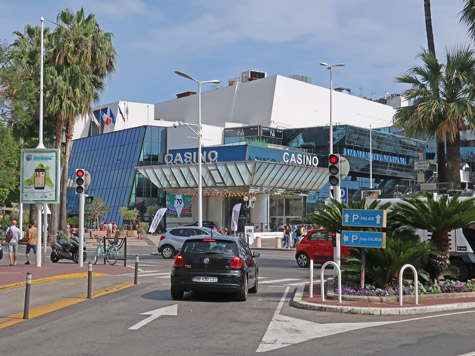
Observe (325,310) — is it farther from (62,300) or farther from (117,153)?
(117,153)

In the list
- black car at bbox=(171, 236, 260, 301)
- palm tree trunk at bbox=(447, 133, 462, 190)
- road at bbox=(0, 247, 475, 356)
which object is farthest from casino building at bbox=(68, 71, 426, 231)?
road at bbox=(0, 247, 475, 356)

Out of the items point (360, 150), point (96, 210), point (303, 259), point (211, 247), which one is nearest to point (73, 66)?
point (303, 259)

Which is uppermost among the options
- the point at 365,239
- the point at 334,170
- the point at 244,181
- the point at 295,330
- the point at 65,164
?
the point at 244,181

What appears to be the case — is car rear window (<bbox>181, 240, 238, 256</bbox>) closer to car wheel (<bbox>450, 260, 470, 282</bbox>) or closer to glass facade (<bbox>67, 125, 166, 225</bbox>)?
car wheel (<bbox>450, 260, 470, 282</bbox>)

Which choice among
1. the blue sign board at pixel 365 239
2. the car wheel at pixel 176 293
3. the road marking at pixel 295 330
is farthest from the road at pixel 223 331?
the blue sign board at pixel 365 239

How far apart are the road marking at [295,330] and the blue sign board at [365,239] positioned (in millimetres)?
2183

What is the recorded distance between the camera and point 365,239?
13.6 m

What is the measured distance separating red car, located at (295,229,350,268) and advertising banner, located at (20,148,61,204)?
10.1 meters

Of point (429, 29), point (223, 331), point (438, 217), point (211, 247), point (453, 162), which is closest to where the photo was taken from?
point (223, 331)

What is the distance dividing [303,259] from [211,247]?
12411mm

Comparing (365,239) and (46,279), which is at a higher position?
(365,239)

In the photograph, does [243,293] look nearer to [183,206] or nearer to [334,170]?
[334,170]

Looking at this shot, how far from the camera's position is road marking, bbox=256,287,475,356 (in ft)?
29.3

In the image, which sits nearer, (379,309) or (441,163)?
(379,309)
